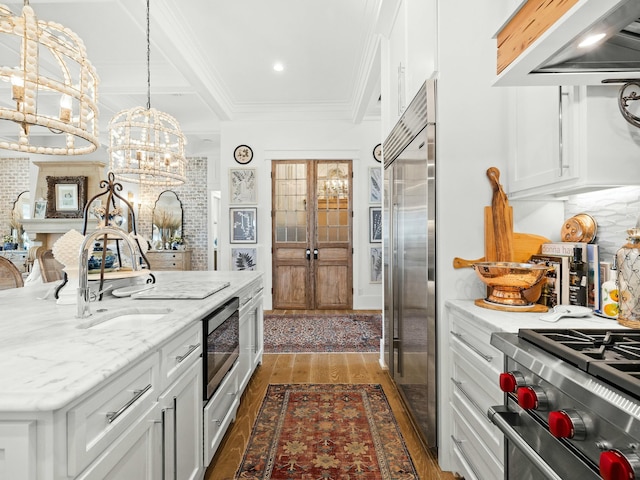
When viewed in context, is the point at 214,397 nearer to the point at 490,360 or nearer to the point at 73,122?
the point at 490,360

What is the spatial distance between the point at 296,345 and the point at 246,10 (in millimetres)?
3312

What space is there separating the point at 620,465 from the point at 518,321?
2.60 feet

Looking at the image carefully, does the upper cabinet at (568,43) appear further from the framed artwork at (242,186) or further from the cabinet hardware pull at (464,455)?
the framed artwork at (242,186)

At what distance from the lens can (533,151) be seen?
65.9 inches

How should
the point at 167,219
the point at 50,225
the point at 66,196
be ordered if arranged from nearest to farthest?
the point at 50,225
the point at 66,196
the point at 167,219

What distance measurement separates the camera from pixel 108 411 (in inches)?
37.0

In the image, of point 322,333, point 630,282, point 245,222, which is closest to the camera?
point 630,282

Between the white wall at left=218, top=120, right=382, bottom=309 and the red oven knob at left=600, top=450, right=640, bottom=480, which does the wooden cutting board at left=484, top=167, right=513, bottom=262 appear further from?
the white wall at left=218, top=120, right=382, bottom=309

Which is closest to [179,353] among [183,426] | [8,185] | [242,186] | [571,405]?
[183,426]

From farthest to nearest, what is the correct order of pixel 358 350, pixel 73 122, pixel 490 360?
pixel 358 350 < pixel 73 122 < pixel 490 360

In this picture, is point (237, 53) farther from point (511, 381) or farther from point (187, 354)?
point (511, 381)

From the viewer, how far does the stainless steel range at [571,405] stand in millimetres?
689

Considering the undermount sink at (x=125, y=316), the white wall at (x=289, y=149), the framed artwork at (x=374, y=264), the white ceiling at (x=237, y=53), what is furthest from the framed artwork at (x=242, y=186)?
the undermount sink at (x=125, y=316)

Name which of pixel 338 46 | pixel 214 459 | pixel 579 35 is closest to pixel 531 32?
pixel 579 35
